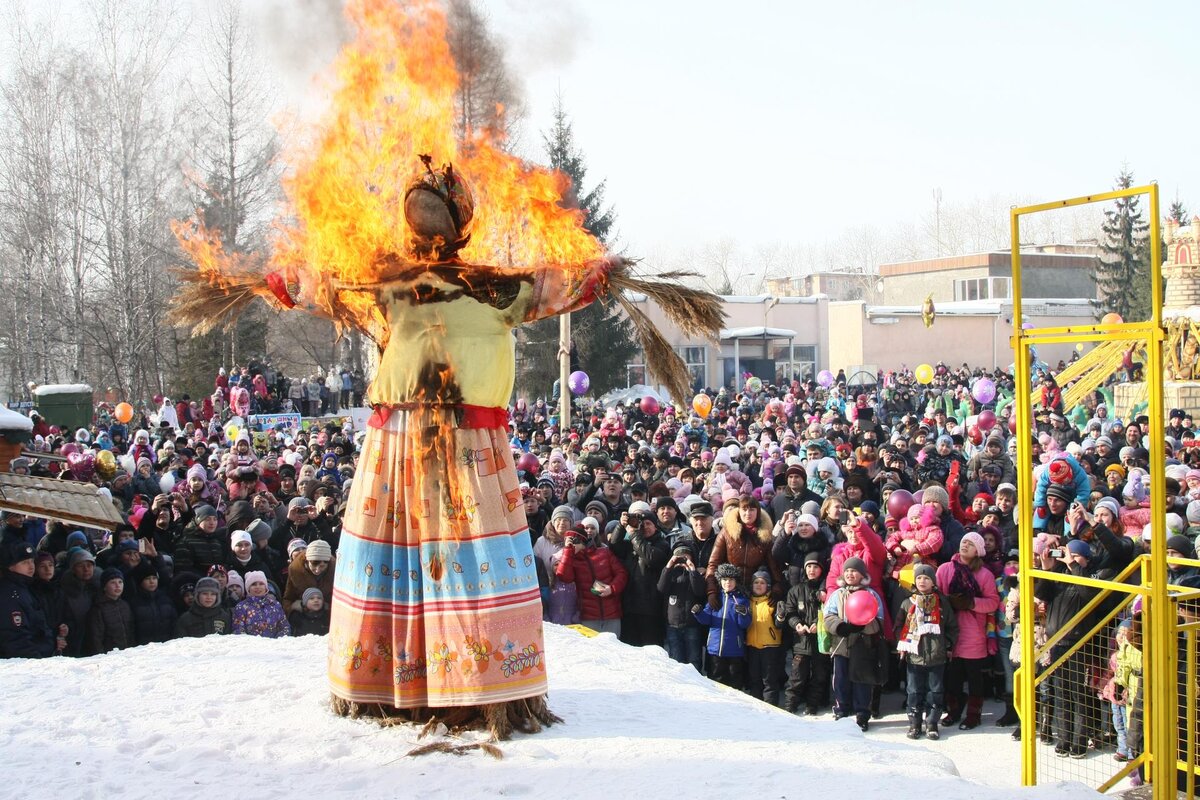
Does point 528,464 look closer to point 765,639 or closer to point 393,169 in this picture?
point 765,639

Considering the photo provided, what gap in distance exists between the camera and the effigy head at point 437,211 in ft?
16.9

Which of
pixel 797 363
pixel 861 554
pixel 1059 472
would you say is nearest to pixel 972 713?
pixel 861 554

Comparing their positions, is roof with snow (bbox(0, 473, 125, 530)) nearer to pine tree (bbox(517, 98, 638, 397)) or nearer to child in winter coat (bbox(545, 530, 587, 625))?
child in winter coat (bbox(545, 530, 587, 625))

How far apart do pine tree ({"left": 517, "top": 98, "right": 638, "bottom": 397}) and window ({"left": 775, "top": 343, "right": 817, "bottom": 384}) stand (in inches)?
325

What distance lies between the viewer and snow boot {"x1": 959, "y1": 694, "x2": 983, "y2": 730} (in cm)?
885

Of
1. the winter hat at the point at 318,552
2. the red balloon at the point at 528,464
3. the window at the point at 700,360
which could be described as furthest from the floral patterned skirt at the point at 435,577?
A: the window at the point at 700,360

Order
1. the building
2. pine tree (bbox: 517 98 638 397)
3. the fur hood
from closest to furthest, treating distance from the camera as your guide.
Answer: the fur hood
pine tree (bbox: 517 98 638 397)
the building

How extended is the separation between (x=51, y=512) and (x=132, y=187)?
2699 cm

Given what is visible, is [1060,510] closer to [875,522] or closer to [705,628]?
[875,522]

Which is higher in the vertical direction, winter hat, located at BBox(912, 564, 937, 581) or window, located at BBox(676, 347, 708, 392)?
window, located at BBox(676, 347, 708, 392)

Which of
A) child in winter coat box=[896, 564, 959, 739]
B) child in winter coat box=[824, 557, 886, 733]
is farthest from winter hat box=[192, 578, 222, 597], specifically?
child in winter coat box=[896, 564, 959, 739]

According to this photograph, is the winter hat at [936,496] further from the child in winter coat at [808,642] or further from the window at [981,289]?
the window at [981,289]

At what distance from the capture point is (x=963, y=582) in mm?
8750

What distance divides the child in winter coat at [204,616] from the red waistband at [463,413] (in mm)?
3692
